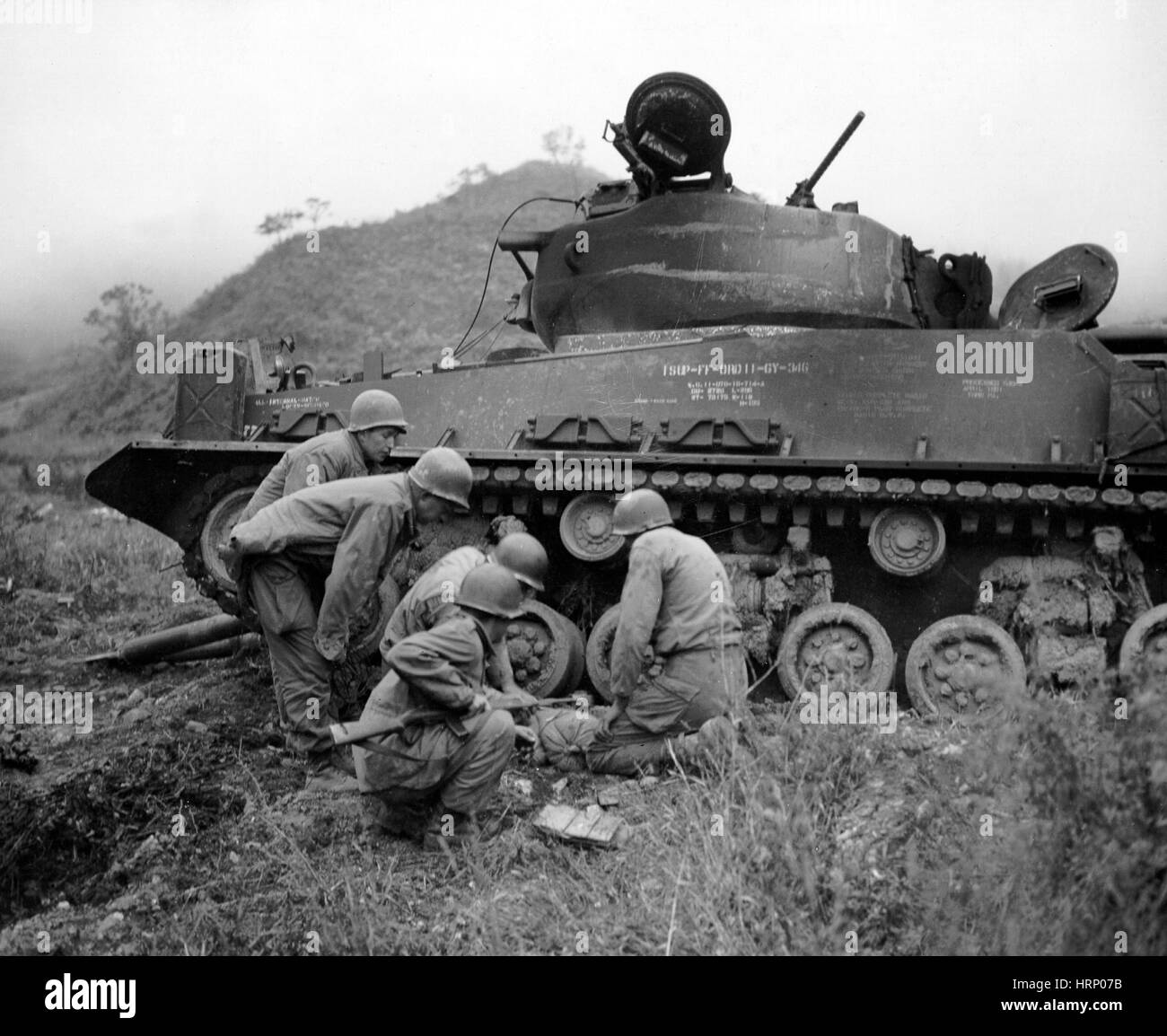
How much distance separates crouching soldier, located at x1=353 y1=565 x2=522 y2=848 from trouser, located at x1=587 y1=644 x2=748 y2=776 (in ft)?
3.34

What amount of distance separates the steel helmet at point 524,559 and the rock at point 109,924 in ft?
7.23

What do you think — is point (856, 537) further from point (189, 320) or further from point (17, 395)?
point (189, 320)

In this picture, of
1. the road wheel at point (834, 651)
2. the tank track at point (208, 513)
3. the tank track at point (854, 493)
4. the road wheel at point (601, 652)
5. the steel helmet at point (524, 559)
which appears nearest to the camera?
the steel helmet at point (524, 559)

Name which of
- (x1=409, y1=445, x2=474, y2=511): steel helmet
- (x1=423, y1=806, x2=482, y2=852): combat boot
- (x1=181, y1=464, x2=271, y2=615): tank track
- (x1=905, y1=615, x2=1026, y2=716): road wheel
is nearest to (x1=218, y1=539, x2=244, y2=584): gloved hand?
(x1=409, y1=445, x2=474, y2=511): steel helmet

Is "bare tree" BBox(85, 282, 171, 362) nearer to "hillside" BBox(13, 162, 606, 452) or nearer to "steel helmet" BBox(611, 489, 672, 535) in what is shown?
"hillside" BBox(13, 162, 606, 452)

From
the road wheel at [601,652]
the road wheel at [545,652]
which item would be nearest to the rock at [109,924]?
the road wheel at [545,652]

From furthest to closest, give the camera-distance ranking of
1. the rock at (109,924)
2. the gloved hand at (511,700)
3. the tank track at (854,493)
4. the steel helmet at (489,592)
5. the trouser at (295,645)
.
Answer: the tank track at (854,493), the trouser at (295,645), the gloved hand at (511,700), the steel helmet at (489,592), the rock at (109,924)

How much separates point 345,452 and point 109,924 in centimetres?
320

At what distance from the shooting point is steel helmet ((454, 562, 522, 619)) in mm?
5285

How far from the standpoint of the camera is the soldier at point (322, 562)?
6.17 m

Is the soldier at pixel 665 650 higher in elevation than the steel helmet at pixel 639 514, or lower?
lower

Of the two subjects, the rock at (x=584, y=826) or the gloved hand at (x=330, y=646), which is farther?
the gloved hand at (x=330, y=646)

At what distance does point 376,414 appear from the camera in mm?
7180

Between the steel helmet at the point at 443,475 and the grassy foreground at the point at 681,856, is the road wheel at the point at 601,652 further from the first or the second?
the steel helmet at the point at 443,475
